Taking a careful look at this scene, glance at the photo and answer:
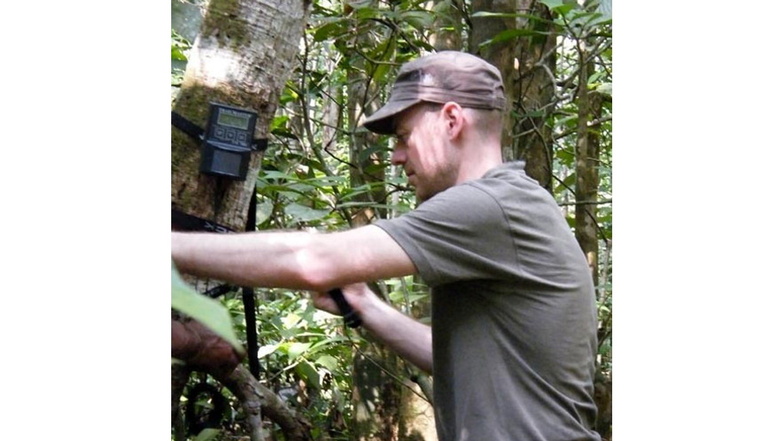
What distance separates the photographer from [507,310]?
1.61m

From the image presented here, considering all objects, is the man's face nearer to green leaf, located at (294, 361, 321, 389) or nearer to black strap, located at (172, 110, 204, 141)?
black strap, located at (172, 110, 204, 141)

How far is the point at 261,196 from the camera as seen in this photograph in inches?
95.6

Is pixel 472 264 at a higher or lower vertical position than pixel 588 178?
lower

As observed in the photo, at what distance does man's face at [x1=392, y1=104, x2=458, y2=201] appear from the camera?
1.72 metres

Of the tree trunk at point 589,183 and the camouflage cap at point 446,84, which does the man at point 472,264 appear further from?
the tree trunk at point 589,183

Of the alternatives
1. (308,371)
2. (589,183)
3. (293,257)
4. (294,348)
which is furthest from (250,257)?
(589,183)

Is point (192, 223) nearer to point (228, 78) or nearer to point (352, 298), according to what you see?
point (228, 78)

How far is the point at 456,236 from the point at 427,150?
0.24 meters

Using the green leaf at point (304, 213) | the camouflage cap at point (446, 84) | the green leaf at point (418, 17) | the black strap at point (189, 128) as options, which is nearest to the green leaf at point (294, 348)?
the green leaf at point (304, 213)

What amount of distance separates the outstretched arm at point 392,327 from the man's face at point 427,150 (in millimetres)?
237

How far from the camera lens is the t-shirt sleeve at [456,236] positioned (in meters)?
1.51
